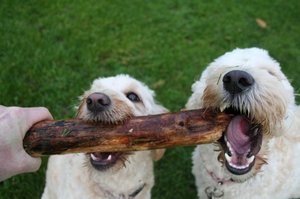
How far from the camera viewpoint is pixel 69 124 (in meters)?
2.74

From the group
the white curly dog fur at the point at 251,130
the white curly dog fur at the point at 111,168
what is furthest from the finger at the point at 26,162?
the white curly dog fur at the point at 251,130

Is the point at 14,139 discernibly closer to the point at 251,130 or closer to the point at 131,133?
the point at 131,133

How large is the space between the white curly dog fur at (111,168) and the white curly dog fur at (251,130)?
0.42 meters

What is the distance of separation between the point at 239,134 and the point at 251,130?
0.09 meters

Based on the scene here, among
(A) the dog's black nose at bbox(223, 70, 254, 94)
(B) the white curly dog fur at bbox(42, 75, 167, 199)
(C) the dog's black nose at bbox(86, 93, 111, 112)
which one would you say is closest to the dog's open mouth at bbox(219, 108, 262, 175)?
(A) the dog's black nose at bbox(223, 70, 254, 94)

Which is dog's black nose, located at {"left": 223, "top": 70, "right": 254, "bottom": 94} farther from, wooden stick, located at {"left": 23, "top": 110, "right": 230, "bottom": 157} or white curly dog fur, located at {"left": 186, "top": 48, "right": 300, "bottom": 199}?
wooden stick, located at {"left": 23, "top": 110, "right": 230, "bottom": 157}

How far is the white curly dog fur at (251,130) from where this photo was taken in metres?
2.69

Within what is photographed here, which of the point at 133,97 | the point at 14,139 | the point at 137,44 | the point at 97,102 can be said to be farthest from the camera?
the point at 137,44

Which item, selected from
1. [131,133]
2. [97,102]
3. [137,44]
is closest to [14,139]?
[97,102]

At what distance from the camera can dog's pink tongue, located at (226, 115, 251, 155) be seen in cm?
281

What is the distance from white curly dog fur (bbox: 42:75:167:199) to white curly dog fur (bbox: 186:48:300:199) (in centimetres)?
42

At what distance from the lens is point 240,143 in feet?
9.42

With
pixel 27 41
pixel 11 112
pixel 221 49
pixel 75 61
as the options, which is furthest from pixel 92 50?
pixel 11 112

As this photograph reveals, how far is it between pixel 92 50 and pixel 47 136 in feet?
10.2
